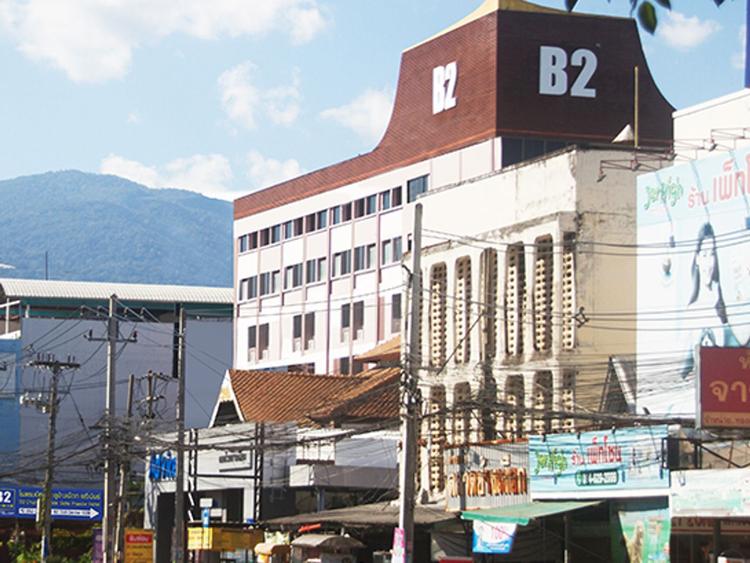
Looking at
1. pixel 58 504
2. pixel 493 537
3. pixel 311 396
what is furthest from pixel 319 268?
pixel 493 537

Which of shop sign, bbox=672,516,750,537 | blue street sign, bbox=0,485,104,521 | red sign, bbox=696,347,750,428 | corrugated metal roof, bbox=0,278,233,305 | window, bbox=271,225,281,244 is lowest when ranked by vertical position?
blue street sign, bbox=0,485,104,521

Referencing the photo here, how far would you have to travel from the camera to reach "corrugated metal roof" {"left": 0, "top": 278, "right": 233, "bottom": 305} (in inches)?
4601

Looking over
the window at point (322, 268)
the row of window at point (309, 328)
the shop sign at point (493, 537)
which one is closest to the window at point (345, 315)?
the row of window at point (309, 328)

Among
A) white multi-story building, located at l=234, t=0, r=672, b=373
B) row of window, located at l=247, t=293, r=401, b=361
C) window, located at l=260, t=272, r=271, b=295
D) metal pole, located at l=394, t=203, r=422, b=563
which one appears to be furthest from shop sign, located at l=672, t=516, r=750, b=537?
window, located at l=260, t=272, r=271, b=295

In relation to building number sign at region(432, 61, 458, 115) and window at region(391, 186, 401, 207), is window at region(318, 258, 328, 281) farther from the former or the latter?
building number sign at region(432, 61, 458, 115)

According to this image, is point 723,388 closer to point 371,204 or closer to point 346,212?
point 371,204

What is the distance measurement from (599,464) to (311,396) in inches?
1022

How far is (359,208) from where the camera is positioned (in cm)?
8556

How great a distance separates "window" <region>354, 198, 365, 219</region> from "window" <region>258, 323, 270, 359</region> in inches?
447

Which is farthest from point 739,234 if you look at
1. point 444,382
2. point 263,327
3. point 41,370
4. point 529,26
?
point 41,370

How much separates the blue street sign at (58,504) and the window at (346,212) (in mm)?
19039

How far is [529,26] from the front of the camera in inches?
2950

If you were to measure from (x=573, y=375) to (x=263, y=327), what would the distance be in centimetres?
5268

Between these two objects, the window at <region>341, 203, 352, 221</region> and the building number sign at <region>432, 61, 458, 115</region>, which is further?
the window at <region>341, 203, 352, 221</region>
